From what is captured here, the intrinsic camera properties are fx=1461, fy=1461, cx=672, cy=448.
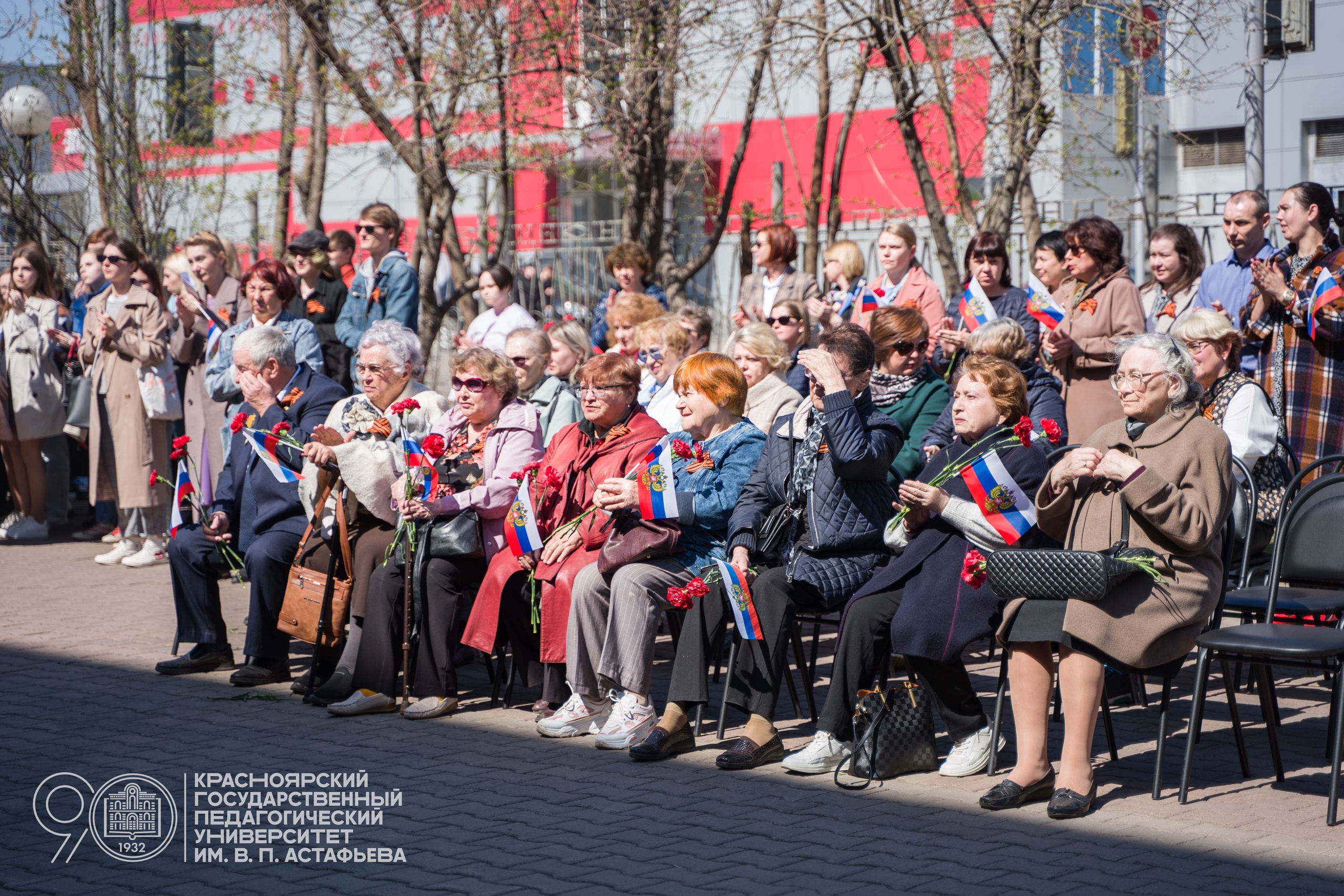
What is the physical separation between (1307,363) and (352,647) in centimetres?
476

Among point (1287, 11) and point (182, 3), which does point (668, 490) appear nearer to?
point (1287, 11)

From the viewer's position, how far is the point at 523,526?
247 inches

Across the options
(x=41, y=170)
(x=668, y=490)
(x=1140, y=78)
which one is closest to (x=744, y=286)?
(x=1140, y=78)

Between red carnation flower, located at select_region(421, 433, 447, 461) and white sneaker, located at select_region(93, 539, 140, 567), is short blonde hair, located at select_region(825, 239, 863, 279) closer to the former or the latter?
red carnation flower, located at select_region(421, 433, 447, 461)

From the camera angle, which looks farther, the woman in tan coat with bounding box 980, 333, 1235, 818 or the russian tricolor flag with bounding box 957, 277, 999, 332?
the russian tricolor flag with bounding box 957, 277, 999, 332

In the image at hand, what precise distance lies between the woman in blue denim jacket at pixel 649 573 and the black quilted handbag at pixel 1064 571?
4.92 ft

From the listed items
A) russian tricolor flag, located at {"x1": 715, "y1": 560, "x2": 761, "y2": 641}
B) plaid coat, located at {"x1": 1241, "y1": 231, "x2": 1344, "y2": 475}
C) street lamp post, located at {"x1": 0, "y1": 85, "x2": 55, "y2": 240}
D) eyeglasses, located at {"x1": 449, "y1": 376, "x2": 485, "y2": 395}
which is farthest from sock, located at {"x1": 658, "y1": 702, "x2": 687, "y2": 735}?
street lamp post, located at {"x1": 0, "y1": 85, "x2": 55, "y2": 240}

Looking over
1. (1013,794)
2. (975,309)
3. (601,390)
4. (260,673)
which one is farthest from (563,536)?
(975,309)

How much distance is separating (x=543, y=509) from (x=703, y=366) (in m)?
0.95

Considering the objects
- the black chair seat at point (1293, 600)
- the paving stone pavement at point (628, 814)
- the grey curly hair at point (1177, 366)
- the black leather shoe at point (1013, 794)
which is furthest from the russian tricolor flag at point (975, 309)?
the black leather shoe at point (1013, 794)

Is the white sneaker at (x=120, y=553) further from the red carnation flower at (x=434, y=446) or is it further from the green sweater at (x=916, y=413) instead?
the green sweater at (x=916, y=413)

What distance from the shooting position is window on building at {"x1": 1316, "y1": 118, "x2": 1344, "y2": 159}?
2048 centimetres

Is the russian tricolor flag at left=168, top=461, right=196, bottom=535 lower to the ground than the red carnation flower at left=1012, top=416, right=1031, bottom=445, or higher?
lower

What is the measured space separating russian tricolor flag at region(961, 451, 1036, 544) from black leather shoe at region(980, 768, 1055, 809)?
34.2 inches
